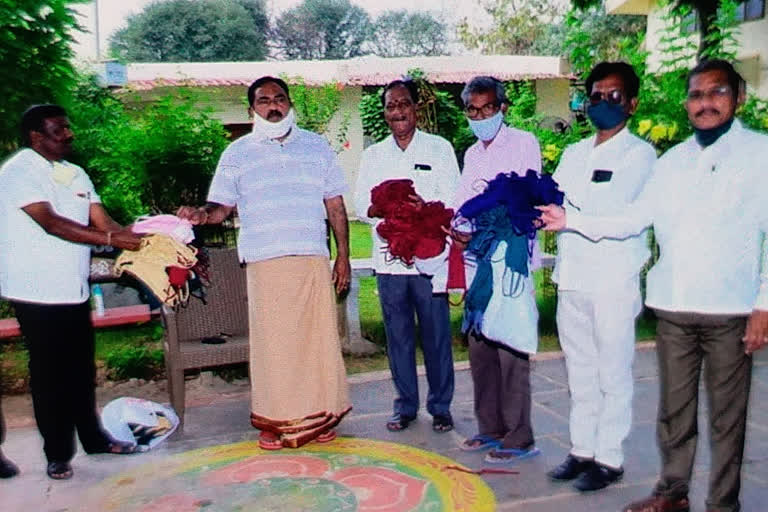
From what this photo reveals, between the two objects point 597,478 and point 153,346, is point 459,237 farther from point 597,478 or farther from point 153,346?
point 153,346

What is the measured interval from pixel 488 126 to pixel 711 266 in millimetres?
1601

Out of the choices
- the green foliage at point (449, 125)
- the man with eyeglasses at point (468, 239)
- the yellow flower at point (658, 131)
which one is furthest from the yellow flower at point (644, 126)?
the green foliage at point (449, 125)

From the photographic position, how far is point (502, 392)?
466 centimetres

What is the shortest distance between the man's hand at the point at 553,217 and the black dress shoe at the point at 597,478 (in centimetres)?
131

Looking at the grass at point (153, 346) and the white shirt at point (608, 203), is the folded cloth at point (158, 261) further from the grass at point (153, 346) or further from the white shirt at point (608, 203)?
the white shirt at point (608, 203)

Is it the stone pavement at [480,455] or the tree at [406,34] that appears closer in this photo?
the stone pavement at [480,455]

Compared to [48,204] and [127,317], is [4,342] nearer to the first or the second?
Result: [127,317]

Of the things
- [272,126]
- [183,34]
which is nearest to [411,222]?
[272,126]

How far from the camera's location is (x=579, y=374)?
4129 millimetres

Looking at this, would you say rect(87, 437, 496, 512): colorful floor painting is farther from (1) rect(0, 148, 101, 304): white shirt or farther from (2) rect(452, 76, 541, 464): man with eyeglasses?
(1) rect(0, 148, 101, 304): white shirt

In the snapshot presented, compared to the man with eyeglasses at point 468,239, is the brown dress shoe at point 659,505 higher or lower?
lower

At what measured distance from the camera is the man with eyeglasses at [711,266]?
344 centimetres

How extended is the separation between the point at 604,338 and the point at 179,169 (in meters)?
4.21

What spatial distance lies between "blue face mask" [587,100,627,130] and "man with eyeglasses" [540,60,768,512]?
1.05ft
